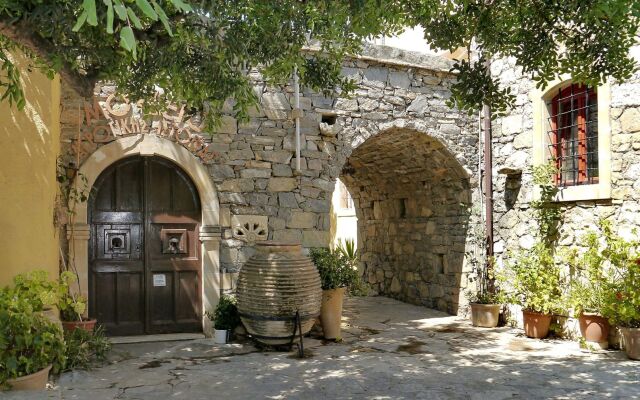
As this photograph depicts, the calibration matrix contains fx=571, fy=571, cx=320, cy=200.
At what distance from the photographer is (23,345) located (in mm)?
3539

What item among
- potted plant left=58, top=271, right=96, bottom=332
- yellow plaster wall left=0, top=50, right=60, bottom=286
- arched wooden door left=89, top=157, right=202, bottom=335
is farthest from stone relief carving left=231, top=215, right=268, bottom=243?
yellow plaster wall left=0, top=50, right=60, bottom=286

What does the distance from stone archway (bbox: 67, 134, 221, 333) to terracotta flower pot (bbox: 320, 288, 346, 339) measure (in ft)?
3.59

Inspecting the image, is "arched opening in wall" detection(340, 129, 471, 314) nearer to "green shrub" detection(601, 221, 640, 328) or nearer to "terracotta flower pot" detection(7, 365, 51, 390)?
"green shrub" detection(601, 221, 640, 328)

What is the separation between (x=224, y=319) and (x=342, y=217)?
720 centimetres

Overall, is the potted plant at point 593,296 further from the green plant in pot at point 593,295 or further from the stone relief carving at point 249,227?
the stone relief carving at point 249,227

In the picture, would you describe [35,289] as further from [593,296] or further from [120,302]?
[593,296]

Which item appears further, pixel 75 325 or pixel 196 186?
pixel 196 186

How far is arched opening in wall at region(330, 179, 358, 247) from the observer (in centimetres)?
1226

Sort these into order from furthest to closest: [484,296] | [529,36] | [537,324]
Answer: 1. [484,296]
2. [537,324]
3. [529,36]

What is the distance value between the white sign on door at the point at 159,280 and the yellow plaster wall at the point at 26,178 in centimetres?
137

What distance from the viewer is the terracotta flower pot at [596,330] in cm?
534

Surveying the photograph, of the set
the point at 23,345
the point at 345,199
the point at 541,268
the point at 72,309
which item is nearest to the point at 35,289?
the point at 23,345

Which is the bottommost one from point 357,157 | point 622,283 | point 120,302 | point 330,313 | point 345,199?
point 330,313

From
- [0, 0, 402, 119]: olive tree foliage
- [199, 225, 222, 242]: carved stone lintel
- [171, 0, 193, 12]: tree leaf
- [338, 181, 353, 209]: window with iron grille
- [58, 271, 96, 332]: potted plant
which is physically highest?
[0, 0, 402, 119]: olive tree foliage
